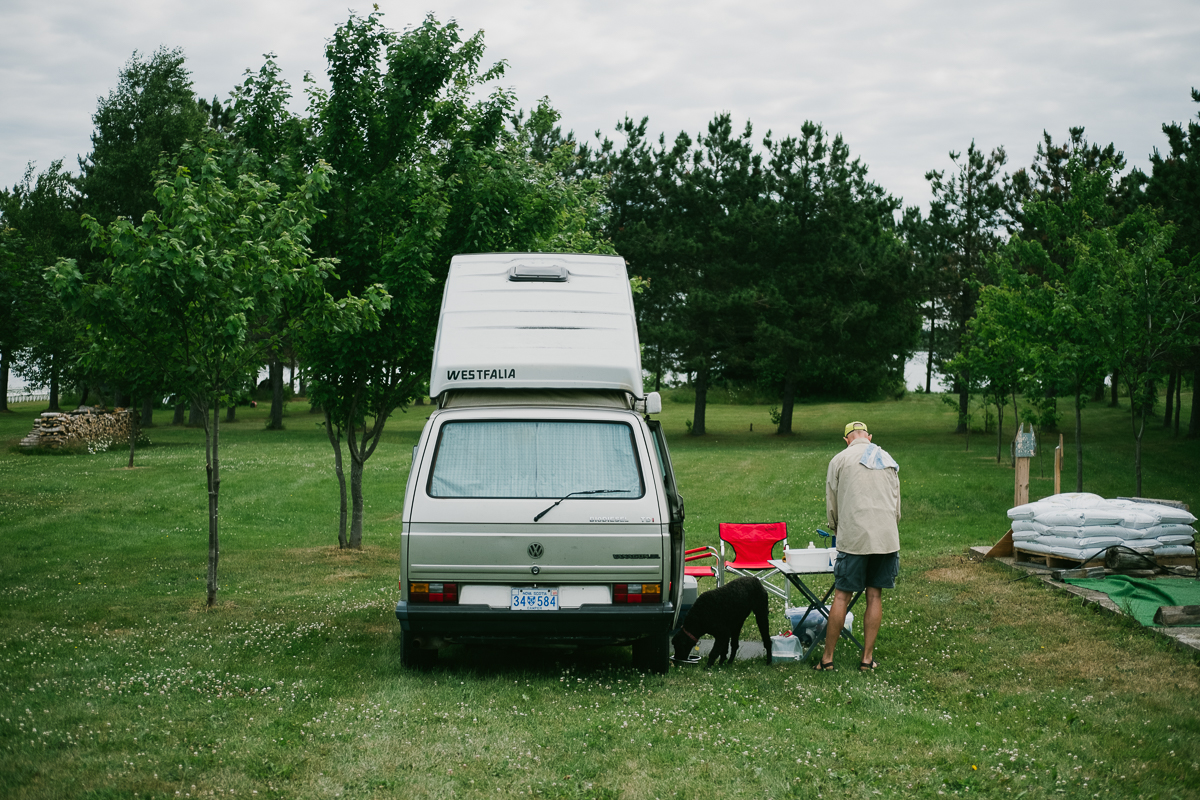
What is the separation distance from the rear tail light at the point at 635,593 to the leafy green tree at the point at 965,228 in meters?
34.8

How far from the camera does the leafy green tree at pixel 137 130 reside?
3566 cm

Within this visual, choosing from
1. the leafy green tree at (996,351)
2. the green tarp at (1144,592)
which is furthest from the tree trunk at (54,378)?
the green tarp at (1144,592)

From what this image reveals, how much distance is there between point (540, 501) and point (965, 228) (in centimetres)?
3840

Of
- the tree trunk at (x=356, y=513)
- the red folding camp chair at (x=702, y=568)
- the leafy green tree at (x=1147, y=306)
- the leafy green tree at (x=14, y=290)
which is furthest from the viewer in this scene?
the leafy green tree at (x=14, y=290)

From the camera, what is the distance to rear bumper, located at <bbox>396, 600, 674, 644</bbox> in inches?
254

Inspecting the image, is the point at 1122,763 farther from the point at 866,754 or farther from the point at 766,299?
the point at 766,299

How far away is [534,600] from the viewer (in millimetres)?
6504

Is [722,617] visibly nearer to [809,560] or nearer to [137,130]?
[809,560]

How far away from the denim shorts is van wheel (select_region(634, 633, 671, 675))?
1444 millimetres

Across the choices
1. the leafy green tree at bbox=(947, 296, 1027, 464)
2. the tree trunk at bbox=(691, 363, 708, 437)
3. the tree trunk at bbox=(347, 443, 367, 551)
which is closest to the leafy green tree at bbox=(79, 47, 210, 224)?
the tree trunk at bbox=(691, 363, 708, 437)

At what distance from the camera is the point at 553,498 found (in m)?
6.65

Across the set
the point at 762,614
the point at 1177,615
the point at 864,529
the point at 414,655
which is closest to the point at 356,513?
the point at 414,655

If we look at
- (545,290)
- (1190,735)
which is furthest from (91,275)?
(1190,735)

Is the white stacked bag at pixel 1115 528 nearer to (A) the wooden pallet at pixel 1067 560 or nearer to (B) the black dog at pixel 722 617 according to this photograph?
(A) the wooden pallet at pixel 1067 560
